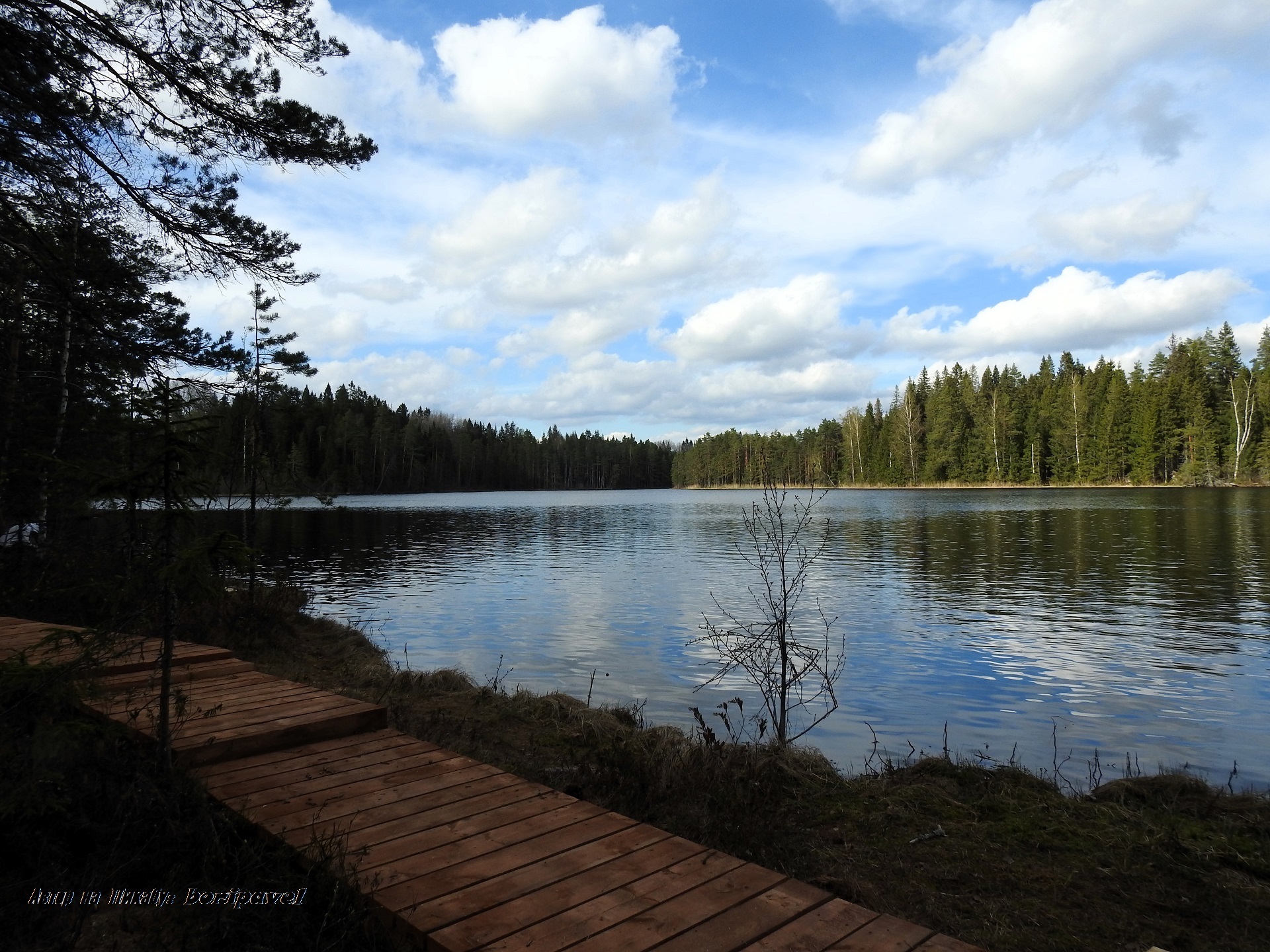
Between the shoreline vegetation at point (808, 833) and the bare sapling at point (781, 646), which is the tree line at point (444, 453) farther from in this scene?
the shoreline vegetation at point (808, 833)

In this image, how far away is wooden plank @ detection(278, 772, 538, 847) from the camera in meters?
3.68

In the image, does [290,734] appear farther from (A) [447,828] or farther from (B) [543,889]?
(B) [543,889]

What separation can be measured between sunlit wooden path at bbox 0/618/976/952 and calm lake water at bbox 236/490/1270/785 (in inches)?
195

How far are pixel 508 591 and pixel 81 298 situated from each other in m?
16.2

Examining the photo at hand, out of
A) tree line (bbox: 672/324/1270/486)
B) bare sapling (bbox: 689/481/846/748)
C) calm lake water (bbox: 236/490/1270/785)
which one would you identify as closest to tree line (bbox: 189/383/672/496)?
A: calm lake water (bbox: 236/490/1270/785)

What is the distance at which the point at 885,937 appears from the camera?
2.82m

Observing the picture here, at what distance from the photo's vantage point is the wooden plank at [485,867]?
10.1 ft

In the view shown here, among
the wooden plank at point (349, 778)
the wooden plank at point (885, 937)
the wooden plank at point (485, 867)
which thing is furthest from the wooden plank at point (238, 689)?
the wooden plank at point (885, 937)

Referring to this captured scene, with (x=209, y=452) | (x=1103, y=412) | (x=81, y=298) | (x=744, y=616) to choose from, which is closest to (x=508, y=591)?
(x=744, y=616)

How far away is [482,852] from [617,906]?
2.70 feet

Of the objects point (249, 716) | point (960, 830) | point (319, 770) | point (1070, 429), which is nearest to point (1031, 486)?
point (1070, 429)

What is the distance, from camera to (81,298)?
6020 millimetres

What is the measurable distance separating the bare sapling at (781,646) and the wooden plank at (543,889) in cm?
331

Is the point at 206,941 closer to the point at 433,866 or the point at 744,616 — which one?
the point at 433,866
